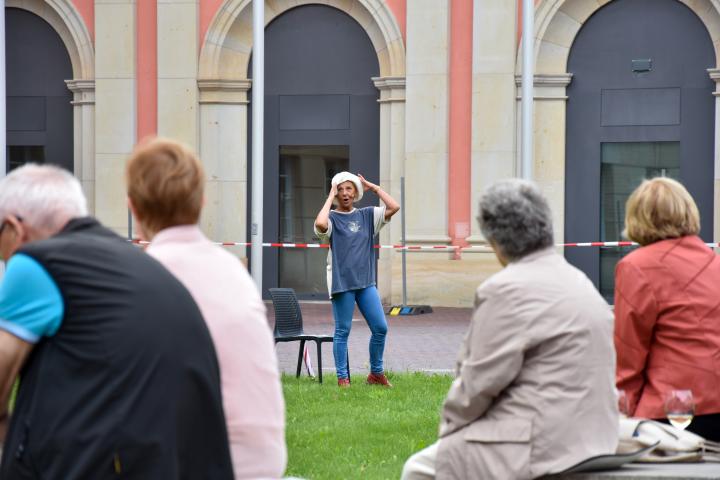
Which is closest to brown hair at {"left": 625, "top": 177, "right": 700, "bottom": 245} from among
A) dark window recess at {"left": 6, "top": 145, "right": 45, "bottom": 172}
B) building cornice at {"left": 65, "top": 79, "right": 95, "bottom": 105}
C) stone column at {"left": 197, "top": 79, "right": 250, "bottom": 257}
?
stone column at {"left": 197, "top": 79, "right": 250, "bottom": 257}

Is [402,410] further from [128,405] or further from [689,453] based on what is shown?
[128,405]

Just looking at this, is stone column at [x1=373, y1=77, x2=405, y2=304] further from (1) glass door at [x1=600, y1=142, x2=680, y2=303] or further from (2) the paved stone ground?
(1) glass door at [x1=600, y1=142, x2=680, y2=303]

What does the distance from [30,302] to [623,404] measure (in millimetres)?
2841

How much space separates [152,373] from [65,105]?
19.8 meters

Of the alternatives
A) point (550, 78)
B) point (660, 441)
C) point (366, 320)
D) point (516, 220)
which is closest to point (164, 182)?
point (516, 220)

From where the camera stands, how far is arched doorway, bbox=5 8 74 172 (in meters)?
22.4

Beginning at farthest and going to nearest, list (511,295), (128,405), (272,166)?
(272,166), (511,295), (128,405)

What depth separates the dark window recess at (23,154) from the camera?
22.9m

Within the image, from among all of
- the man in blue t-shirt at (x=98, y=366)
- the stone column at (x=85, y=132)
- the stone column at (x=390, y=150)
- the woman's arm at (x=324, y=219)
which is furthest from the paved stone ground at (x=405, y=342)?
the man in blue t-shirt at (x=98, y=366)

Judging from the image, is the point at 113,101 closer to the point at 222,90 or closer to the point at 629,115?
the point at 222,90

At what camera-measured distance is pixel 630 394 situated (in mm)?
5590

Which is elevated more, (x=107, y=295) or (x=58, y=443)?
(x=107, y=295)

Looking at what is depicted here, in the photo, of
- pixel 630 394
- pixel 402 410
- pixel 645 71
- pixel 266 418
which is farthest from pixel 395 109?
pixel 266 418

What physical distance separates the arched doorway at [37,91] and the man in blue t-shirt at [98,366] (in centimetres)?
1955
